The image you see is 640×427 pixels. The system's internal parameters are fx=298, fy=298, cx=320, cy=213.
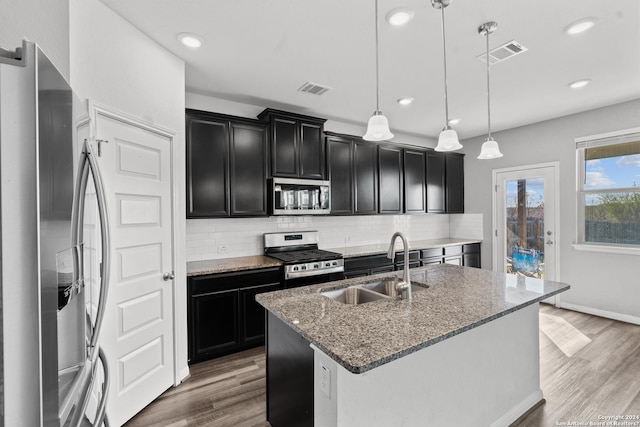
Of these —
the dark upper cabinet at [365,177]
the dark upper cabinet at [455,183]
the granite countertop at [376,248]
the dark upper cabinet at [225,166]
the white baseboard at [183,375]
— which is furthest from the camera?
the dark upper cabinet at [455,183]

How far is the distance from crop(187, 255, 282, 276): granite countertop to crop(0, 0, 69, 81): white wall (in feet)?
5.83

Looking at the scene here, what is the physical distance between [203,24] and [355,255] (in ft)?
9.16

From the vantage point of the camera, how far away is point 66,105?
0.84 m

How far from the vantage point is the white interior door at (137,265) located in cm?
193

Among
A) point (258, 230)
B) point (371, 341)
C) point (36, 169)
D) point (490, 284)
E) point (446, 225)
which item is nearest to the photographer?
point (36, 169)

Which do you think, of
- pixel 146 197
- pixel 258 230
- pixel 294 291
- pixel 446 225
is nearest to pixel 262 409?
pixel 294 291

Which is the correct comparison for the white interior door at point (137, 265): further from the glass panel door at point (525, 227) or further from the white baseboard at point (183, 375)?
the glass panel door at point (525, 227)

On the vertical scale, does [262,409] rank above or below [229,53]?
below

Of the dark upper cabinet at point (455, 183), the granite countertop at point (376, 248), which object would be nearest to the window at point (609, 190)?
the granite countertop at point (376, 248)

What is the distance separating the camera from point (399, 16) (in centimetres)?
200

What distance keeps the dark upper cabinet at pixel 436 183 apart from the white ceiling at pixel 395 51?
127cm

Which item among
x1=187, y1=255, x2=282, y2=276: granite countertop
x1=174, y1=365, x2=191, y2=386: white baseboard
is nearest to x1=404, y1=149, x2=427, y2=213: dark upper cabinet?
x1=187, y1=255, x2=282, y2=276: granite countertop

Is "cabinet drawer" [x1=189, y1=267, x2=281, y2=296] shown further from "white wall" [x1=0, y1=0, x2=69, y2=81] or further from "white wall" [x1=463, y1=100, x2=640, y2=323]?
"white wall" [x1=463, y1=100, x2=640, y2=323]

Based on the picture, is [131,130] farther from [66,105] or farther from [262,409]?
[262,409]
